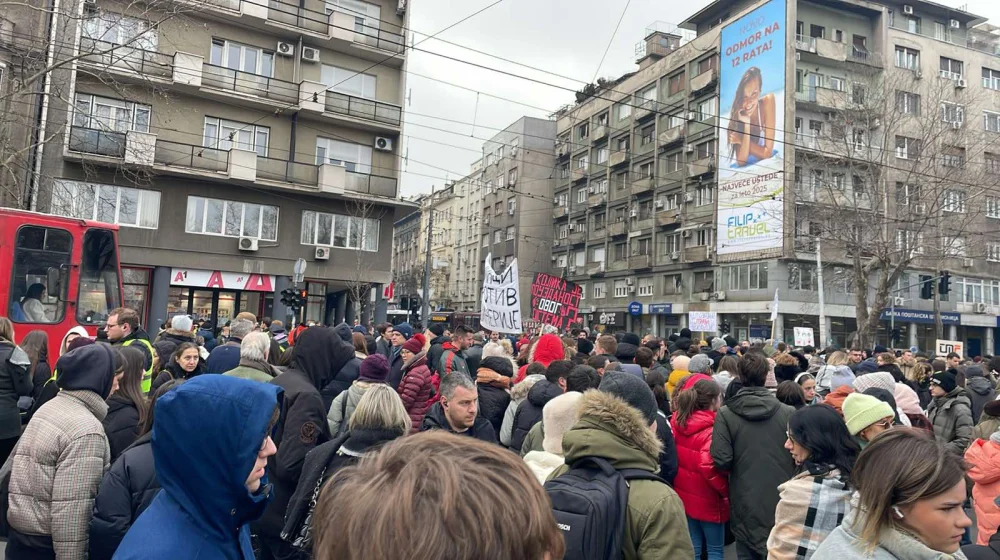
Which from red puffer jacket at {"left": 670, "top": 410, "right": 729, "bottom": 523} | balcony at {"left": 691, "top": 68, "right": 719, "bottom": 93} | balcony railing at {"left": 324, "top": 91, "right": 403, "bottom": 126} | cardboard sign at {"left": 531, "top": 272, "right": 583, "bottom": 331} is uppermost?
balcony at {"left": 691, "top": 68, "right": 719, "bottom": 93}

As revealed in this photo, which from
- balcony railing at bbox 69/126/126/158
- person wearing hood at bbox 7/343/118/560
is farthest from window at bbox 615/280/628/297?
person wearing hood at bbox 7/343/118/560

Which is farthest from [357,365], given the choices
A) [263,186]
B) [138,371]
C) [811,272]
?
[811,272]

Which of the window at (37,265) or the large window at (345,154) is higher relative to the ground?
the large window at (345,154)

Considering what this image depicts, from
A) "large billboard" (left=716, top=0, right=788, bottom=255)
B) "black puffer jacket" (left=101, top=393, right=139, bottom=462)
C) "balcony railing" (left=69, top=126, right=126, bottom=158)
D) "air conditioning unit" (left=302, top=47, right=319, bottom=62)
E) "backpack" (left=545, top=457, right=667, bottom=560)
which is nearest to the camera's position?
"backpack" (left=545, top=457, right=667, bottom=560)

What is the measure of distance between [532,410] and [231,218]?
2329 centimetres

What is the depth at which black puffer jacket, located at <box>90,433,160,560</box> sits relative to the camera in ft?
9.40

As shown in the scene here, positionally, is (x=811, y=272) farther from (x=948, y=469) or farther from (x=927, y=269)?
(x=948, y=469)

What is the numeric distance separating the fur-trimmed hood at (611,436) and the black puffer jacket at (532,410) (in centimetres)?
263

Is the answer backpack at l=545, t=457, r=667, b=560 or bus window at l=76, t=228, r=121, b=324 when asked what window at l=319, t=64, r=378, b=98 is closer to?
bus window at l=76, t=228, r=121, b=324

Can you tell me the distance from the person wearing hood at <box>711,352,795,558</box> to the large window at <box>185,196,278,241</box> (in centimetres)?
2460

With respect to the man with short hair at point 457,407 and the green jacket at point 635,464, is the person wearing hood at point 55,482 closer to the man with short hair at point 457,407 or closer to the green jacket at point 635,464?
the man with short hair at point 457,407

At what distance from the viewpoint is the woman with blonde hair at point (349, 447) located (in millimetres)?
3312

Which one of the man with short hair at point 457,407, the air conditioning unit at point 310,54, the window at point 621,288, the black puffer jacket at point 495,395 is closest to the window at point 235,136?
the air conditioning unit at point 310,54

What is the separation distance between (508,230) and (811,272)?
103ft
